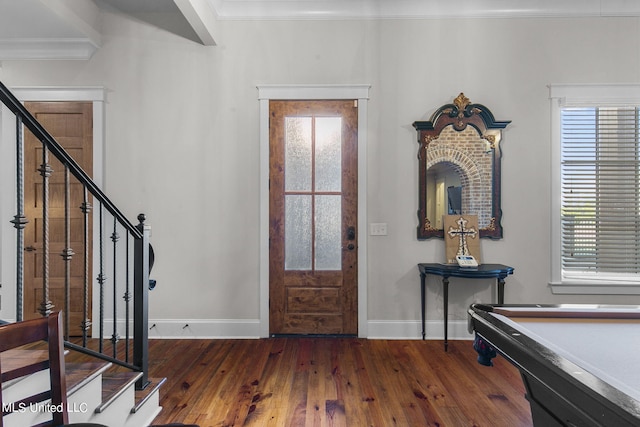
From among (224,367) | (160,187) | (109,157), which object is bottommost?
(224,367)

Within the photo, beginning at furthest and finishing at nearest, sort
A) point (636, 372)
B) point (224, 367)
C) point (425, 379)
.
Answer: point (224, 367) < point (425, 379) < point (636, 372)

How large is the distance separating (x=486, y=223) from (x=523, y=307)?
187cm

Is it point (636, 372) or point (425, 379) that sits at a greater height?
point (636, 372)

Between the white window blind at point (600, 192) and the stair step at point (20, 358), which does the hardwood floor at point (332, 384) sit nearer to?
the stair step at point (20, 358)

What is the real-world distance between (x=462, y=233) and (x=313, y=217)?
1.42m

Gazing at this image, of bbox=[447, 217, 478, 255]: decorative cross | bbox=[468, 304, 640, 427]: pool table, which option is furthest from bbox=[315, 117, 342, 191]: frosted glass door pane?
bbox=[468, 304, 640, 427]: pool table

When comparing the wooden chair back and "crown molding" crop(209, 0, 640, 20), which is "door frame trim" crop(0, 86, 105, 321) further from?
the wooden chair back

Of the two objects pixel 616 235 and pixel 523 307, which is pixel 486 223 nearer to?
pixel 616 235

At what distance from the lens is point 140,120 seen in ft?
11.4

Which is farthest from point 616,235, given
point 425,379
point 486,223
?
point 425,379

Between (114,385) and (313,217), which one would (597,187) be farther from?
(114,385)

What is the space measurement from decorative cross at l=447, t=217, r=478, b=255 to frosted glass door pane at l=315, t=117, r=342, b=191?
1.16 metres

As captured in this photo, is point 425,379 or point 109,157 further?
point 109,157

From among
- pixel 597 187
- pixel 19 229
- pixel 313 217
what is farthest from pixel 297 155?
pixel 597 187
